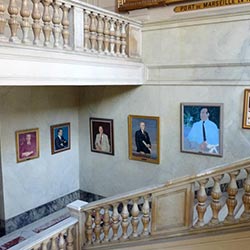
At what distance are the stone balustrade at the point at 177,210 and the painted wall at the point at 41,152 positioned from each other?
1.89 meters

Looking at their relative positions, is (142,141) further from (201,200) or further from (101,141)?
(201,200)

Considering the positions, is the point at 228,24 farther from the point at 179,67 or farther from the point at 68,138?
the point at 68,138

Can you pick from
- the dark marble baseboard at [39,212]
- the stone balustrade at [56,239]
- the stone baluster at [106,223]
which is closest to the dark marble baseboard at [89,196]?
the dark marble baseboard at [39,212]

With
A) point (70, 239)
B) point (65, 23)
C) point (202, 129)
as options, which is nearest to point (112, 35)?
point (65, 23)

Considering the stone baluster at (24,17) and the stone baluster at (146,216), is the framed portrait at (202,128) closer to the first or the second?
the stone baluster at (146,216)

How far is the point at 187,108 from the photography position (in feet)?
14.3

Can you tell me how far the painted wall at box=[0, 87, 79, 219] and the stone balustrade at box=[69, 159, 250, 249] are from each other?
189 cm

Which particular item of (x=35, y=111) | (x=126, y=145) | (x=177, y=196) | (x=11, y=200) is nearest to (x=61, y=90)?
(x=35, y=111)

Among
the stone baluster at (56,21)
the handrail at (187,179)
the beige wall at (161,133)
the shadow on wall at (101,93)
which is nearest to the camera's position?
the handrail at (187,179)

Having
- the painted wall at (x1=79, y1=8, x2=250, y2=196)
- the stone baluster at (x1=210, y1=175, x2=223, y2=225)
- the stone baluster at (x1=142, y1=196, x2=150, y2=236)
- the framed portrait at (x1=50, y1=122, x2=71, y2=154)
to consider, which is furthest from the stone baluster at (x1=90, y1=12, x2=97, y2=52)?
the stone baluster at (x1=210, y1=175, x2=223, y2=225)

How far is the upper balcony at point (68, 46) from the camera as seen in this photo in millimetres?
2734

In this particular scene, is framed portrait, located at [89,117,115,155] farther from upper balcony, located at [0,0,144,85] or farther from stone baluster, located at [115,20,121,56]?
stone baluster, located at [115,20,121,56]

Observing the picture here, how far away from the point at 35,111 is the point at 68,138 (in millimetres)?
914

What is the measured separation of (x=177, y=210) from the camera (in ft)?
8.68
